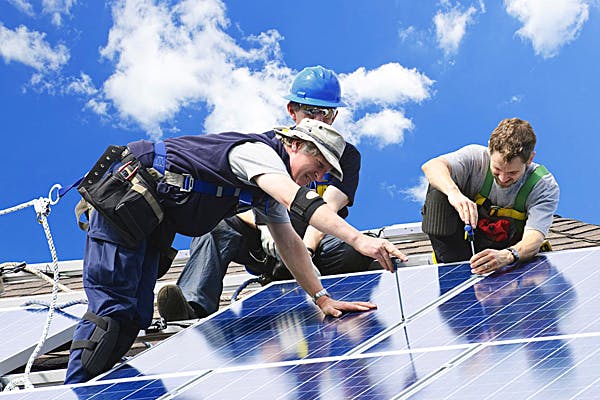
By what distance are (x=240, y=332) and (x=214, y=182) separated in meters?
0.78

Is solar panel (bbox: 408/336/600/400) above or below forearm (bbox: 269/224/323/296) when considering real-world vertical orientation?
below

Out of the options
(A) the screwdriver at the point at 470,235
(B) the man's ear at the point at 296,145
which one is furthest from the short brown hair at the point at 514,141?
(B) the man's ear at the point at 296,145

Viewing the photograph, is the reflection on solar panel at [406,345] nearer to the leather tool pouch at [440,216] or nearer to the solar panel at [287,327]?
the solar panel at [287,327]

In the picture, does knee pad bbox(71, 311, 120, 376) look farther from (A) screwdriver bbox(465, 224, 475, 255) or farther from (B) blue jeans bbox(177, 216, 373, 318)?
(A) screwdriver bbox(465, 224, 475, 255)

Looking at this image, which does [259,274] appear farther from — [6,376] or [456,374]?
[456,374]

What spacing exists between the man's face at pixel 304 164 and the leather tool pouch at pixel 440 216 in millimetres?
1518

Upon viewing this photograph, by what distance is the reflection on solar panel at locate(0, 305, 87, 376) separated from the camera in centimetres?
605

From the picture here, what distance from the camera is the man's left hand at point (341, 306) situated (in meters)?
5.42

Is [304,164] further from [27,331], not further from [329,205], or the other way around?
[27,331]

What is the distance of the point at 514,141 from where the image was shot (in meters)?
6.04

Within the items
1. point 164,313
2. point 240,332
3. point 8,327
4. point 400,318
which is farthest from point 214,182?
point 8,327

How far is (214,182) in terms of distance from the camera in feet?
17.4

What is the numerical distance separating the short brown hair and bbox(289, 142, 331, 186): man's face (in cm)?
140

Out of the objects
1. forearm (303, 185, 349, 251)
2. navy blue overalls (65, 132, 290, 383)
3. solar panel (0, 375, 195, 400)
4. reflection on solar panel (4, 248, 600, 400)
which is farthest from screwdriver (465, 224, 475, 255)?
solar panel (0, 375, 195, 400)
